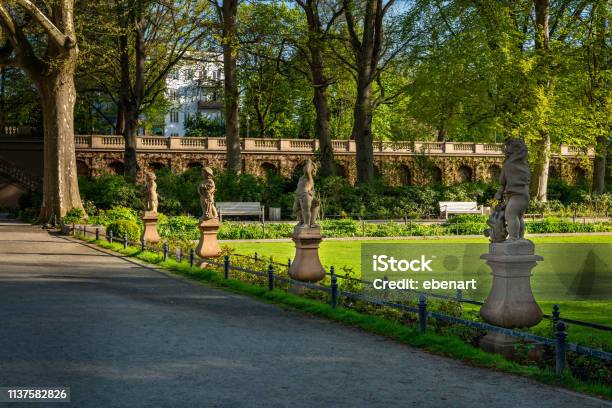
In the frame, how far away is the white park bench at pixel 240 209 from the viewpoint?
32.4 meters

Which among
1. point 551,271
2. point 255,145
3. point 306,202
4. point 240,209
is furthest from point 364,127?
point 255,145

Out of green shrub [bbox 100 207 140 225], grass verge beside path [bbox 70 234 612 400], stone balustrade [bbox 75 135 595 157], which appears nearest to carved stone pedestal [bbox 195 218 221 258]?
grass verge beside path [bbox 70 234 612 400]

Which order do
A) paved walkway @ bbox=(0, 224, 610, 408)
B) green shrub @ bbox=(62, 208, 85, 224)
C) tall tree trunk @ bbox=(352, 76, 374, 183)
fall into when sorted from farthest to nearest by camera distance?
1. tall tree trunk @ bbox=(352, 76, 374, 183)
2. green shrub @ bbox=(62, 208, 85, 224)
3. paved walkway @ bbox=(0, 224, 610, 408)

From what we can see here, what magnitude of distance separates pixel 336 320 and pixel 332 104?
177 feet

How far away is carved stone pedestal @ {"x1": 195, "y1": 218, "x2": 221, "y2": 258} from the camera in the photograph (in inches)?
714

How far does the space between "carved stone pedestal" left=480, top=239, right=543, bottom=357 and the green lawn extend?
4.69 feet

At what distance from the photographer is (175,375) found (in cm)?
790

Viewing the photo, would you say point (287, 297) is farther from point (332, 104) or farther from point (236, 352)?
point (332, 104)

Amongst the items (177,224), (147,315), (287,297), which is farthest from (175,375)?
(177,224)

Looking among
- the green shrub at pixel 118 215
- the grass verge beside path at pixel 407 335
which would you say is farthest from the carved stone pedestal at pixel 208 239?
the green shrub at pixel 118 215

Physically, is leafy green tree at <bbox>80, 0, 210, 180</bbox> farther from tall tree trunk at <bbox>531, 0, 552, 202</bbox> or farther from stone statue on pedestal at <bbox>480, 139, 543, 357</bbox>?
stone statue on pedestal at <bbox>480, 139, 543, 357</bbox>

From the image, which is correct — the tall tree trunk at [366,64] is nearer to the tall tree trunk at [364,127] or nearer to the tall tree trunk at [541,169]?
the tall tree trunk at [364,127]

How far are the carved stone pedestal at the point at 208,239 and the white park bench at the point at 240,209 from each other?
45.1 ft

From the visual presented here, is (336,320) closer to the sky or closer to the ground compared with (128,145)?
closer to the ground
